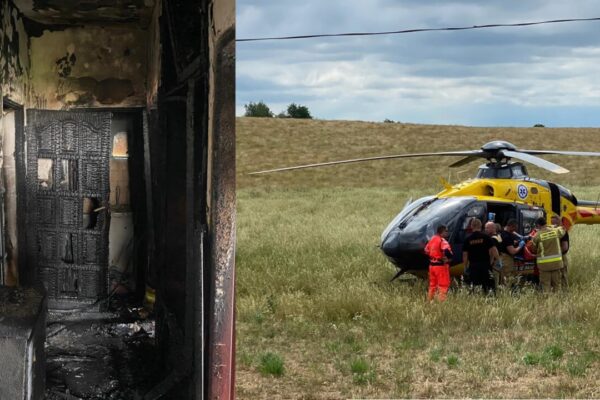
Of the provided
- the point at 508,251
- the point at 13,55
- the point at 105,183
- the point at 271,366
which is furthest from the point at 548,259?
the point at 13,55

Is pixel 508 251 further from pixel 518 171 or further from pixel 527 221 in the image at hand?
pixel 518 171

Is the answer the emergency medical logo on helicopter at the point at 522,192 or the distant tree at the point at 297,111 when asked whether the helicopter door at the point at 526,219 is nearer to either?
the emergency medical logo on helicopter at the point at 522,192

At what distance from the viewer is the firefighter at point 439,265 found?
11.6m

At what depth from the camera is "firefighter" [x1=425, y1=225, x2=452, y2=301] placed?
11570 millimetres

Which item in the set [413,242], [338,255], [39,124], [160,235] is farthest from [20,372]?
[338,255]

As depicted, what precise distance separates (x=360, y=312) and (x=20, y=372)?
710 cm

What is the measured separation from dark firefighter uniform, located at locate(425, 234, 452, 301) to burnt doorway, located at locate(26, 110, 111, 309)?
17.8ft

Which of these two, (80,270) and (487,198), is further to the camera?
(487,198)

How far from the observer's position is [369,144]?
→ 5734 cm

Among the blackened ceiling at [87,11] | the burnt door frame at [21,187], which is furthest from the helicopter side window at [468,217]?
the burnt door frame at [21,187]

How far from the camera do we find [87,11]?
689 centimetres

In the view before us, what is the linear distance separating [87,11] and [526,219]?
27.3 ft

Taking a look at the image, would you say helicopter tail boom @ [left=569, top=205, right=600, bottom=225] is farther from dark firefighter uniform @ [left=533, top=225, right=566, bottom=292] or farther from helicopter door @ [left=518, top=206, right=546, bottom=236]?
dark firefighter uniform @ [left=533, top=225, right=566, bottom=292]

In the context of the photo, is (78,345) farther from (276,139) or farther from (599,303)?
(276,139)
